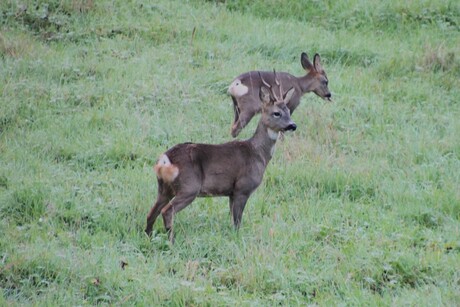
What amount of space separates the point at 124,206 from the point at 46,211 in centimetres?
66

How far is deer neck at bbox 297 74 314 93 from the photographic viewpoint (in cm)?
1102

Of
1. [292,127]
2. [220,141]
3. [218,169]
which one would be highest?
[292,127]

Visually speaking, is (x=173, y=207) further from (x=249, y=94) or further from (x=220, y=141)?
(x=249, y=94)

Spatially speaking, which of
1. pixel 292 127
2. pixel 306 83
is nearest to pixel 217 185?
pixel 292 127

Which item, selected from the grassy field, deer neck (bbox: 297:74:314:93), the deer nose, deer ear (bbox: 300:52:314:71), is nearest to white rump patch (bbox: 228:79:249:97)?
the grassy field

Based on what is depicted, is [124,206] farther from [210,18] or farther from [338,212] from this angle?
[210,18]

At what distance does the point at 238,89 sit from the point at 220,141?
0.67 meters

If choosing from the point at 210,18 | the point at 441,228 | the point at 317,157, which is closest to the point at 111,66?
the point at 210,18

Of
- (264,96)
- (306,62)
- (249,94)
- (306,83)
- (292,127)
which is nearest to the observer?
(292,127)

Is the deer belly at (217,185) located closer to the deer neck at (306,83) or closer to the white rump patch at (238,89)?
the white rump patch at (238,89)

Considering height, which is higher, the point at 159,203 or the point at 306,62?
the point at 306,62

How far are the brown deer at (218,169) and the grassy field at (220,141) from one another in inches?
9.6

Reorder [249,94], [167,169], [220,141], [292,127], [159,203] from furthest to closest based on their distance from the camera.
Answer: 1. [249,94]
2. [220,141]
3. [292,127]
4. [159,203]
5. [167,169]

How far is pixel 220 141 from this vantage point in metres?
9.85
